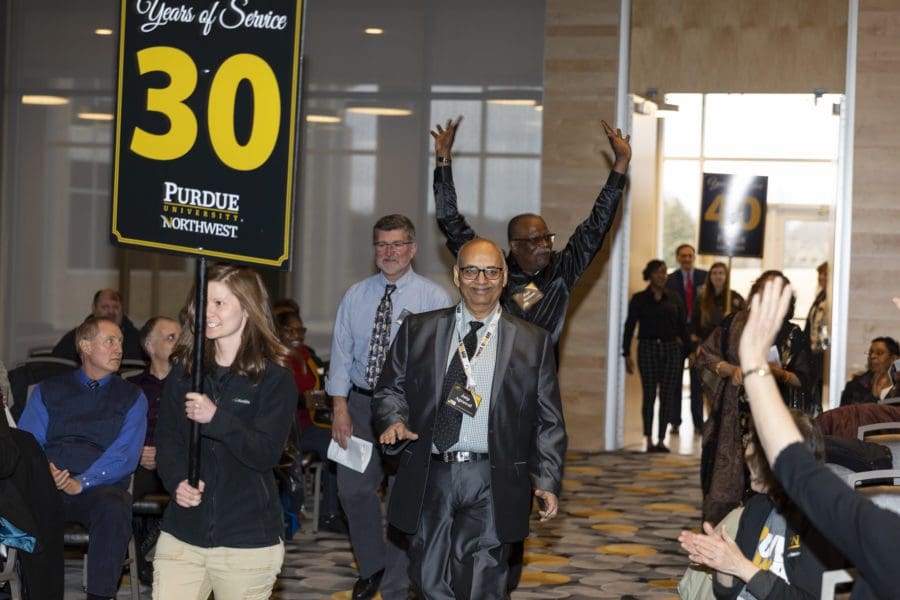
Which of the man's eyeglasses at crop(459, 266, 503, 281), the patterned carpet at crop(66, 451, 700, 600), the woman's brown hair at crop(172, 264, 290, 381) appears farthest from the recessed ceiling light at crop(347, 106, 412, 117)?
the woman's brown hair at crop(172, 264, 290, 381)

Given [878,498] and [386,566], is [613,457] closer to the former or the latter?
[386,566]

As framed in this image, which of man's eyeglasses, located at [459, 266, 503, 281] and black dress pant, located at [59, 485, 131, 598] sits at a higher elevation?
man's eyeglasses, located at [459, 266, 503, 281]

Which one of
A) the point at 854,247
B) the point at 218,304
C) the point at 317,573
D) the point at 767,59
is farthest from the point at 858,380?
the point at 218,304

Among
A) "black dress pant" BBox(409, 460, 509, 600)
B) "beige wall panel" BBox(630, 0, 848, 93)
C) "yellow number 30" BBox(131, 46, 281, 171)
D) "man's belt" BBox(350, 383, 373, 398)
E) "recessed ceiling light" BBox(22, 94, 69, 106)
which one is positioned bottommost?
"black dress pant" BBox(409, 460, 509, 600)

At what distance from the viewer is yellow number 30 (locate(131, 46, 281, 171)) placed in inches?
144

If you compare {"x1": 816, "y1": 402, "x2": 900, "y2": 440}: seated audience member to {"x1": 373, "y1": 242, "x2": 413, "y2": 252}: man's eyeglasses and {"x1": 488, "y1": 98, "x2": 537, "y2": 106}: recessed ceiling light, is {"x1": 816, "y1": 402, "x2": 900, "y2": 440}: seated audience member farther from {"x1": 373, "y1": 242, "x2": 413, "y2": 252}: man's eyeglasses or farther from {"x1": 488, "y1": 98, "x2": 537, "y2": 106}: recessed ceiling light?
{"x1": 488, "y1": 98, "x2": 537, "y2": 106}: recessed ceiling light

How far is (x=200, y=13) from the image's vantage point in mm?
3771

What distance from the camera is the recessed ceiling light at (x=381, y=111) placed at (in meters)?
12.4

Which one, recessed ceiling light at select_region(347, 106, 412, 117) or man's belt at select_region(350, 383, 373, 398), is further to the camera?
recessed ceiling light at select_region(347, 106, 412, 117)

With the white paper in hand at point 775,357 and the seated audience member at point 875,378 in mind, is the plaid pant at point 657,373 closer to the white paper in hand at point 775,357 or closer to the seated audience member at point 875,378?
the seated audience member at point 875,378

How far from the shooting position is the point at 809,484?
2.41 meters

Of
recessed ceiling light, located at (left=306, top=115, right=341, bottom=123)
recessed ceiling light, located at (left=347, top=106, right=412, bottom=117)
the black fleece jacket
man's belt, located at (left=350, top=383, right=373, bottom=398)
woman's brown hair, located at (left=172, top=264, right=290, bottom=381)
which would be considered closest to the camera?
the black fleece jacket

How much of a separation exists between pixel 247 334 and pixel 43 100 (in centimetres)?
1002

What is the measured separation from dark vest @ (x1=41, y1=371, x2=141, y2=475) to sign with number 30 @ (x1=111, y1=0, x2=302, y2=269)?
7.74 ft
